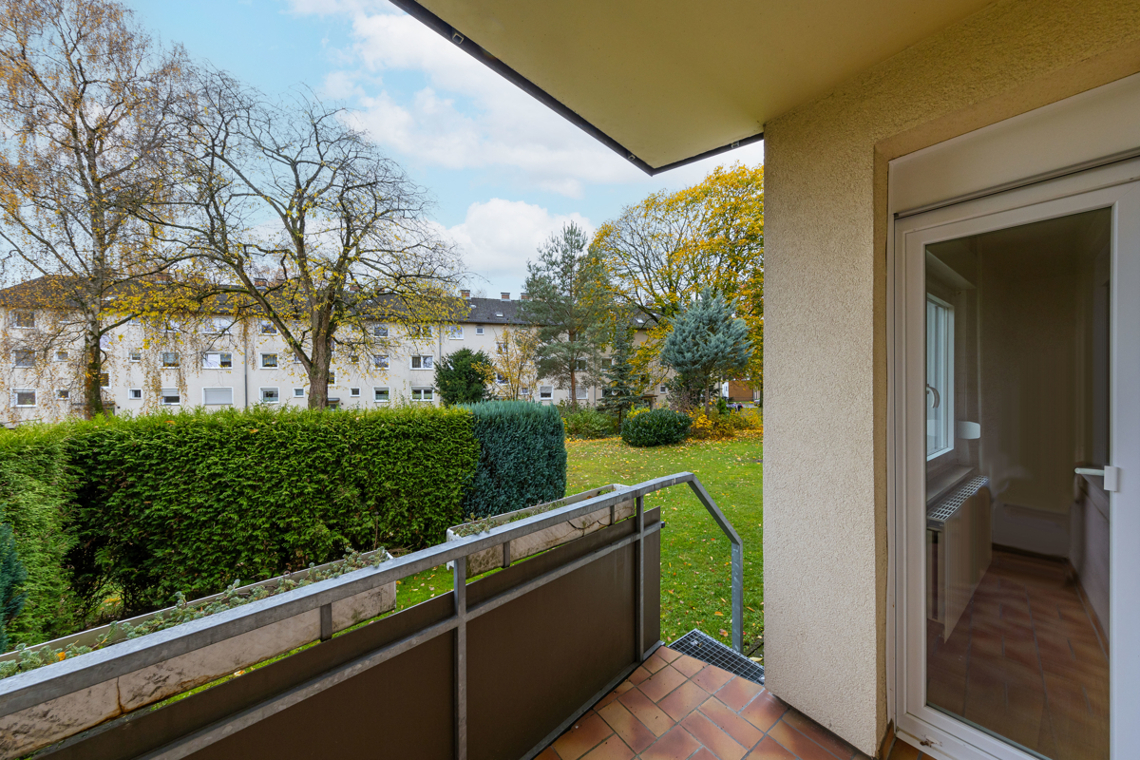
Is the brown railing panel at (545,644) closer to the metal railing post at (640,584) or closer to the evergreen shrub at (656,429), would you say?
the metal railing post at (640,584)

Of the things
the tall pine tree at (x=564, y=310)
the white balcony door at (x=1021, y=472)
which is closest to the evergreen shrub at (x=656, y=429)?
the tall pine tree at (x=564, y=310)

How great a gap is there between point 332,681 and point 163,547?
3371mm

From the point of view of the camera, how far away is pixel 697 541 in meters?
4.59

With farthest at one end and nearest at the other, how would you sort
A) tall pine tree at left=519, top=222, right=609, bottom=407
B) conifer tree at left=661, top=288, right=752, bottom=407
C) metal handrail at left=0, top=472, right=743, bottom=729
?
1. tall pine tree at left=519, top=222, right=609, bottom=407
2. conifer tree at left=661, top=288, right=752, bottom=407
3. metal handrail at left=0, top=472, right=743, bottom=729

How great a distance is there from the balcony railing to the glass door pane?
3.86 feet

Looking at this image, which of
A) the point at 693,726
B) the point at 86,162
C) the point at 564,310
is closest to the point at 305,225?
the point at 86,162

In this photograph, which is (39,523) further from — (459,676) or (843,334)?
(843,334)

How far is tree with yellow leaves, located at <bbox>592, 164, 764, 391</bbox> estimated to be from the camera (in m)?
13.4

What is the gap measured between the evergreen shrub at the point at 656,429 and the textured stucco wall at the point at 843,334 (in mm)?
9398

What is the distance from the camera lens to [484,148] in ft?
33.5

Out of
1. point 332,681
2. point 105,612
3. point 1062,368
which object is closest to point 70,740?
point 332,681

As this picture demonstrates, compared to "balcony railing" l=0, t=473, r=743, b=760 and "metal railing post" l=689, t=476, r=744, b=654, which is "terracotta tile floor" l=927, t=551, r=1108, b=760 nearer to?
"metal railing post" l=689, t=476, r=744, b=654

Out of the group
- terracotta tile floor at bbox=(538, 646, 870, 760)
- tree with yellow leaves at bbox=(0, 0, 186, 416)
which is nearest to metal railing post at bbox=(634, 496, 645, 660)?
terracotta tile floor at bbox=(538, 646, 870, 760)

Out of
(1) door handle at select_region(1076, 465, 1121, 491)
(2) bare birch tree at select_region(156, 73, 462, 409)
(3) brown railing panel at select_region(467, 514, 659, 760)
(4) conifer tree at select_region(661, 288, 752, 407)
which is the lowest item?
(3) brown railing panel at select_region(467, 514, 659, 760)
